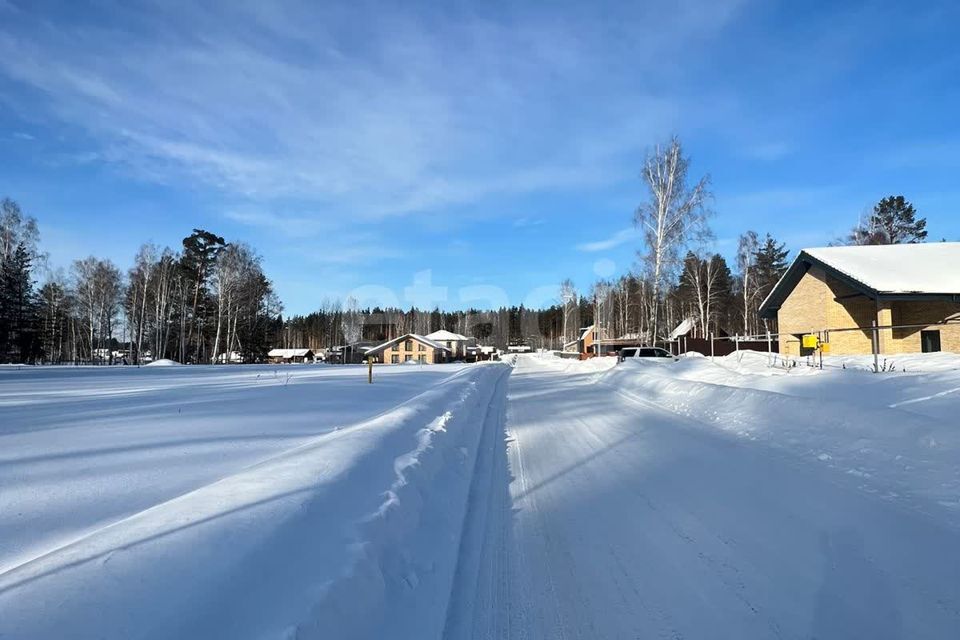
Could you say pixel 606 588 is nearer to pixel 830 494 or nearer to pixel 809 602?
pixel 809 602

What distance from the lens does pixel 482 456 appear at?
330 inches

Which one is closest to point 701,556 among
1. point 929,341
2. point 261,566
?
point 261,566

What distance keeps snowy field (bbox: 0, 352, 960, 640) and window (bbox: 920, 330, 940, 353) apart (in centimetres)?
1618

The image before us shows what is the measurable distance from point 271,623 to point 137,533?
4.44 ft

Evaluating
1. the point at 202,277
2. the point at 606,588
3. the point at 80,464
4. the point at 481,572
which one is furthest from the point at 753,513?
the point at 202,277

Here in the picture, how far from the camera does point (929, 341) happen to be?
21625 millimetres

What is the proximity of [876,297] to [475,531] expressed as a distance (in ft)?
74.6

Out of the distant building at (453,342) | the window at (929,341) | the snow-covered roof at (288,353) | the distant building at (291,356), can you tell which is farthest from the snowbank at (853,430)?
the snow-covered roof at (288,353)

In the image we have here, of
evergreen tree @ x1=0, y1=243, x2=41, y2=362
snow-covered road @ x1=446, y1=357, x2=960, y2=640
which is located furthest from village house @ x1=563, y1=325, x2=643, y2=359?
evergreen tree @ x1=0, y1=243, x2=41, y2=362

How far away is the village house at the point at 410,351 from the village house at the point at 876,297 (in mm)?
60282

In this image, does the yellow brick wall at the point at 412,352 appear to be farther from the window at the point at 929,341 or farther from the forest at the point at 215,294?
the window at the point at 929,341

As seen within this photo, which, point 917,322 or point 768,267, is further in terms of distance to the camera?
point 768,267

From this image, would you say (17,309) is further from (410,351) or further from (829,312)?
(829,312)

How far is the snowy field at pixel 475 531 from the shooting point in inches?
111
